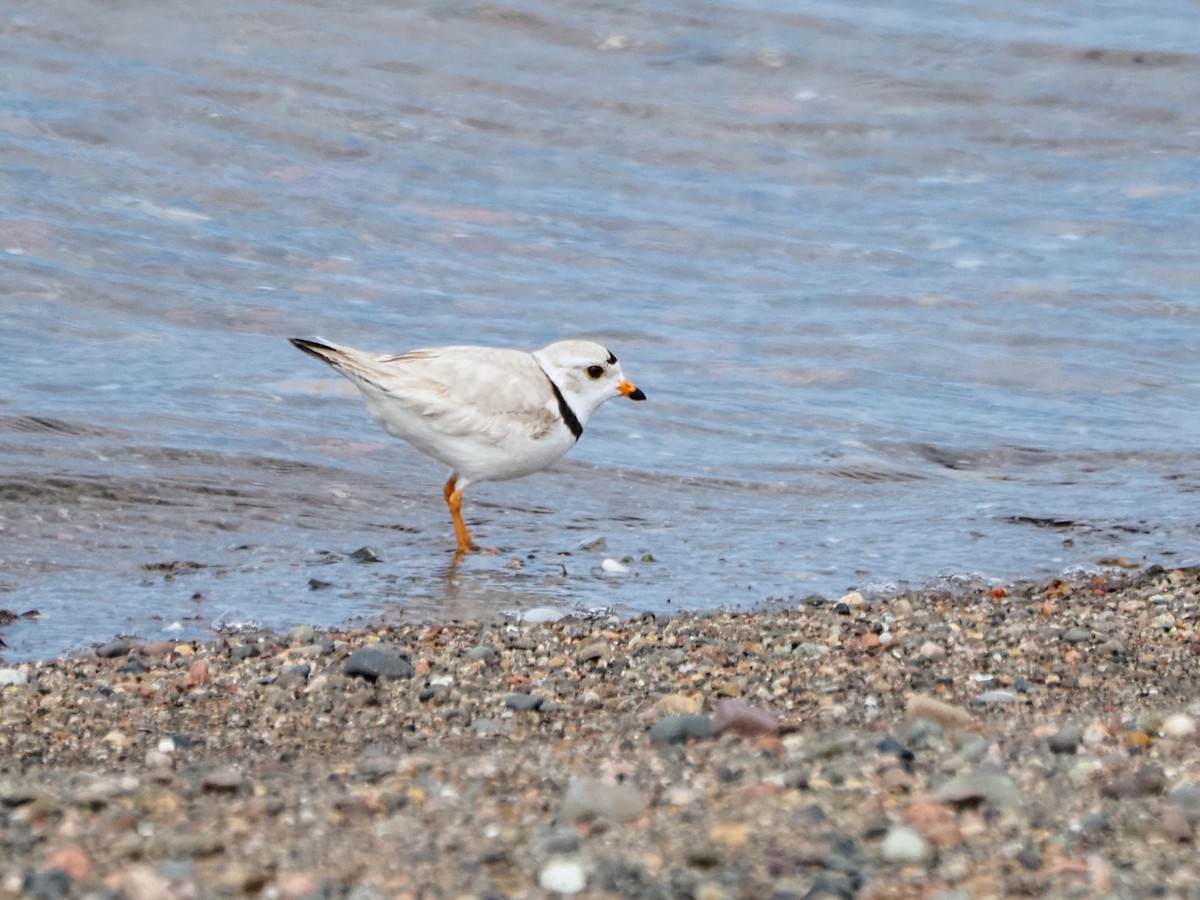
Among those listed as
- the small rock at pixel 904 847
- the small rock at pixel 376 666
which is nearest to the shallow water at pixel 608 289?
the small rock at pixel 376 666

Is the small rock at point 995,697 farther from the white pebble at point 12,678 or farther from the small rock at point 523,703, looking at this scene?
the white pebble at point 12,678

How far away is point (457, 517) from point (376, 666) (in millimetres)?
2124

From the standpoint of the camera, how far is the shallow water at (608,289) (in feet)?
23.4

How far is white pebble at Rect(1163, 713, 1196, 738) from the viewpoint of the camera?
4.27m

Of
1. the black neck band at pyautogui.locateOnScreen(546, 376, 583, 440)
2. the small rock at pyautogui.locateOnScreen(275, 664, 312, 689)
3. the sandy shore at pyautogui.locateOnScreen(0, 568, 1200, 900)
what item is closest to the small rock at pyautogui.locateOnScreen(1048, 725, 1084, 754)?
the sandy shore at pyautogui.locateOnScreen(0, 568, 1200, 900)

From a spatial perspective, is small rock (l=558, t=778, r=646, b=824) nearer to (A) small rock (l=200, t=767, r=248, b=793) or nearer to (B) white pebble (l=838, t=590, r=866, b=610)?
(A) small rock (l=200, t=767, r=248, b=793)

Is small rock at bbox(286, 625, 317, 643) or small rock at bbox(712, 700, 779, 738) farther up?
small rock at bbox(712, 700, 779, 738)

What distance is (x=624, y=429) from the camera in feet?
30.2

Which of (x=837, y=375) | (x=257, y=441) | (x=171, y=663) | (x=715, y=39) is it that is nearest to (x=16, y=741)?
(x=171, y=663)

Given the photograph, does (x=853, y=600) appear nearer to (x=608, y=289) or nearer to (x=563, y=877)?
(x=563, y=877)

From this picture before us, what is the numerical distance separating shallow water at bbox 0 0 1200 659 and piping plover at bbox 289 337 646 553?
389 mm

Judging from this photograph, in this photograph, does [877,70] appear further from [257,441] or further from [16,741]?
[16,741]

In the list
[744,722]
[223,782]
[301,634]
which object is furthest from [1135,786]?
[301,634]

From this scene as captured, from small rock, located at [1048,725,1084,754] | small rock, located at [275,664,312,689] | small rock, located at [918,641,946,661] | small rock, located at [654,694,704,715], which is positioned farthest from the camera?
small rock, located at [918,641,946,661]
